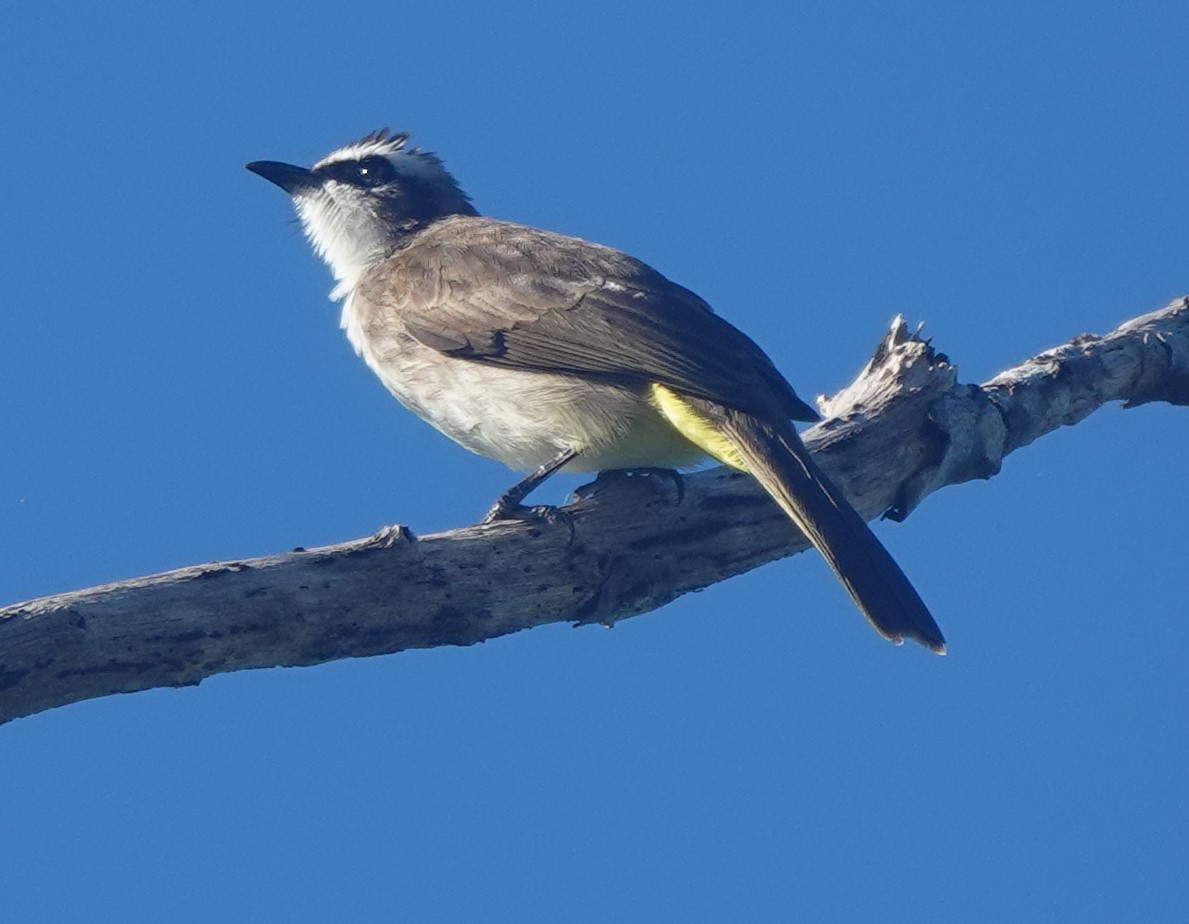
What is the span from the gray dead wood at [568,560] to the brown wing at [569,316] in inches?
20.2

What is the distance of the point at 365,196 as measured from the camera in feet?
31.6

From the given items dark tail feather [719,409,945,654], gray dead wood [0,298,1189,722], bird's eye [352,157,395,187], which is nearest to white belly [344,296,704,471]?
gray dead wood [0,298,1189,722]

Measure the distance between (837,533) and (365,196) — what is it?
4.31 metres

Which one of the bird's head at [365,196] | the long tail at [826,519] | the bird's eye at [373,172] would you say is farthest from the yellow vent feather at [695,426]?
the bird's eye at [373,172]

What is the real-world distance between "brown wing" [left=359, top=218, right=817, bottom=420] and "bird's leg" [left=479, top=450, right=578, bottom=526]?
1.34ft

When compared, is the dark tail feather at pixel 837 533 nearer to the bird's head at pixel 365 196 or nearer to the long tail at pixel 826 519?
the long tail at pixel 826 519

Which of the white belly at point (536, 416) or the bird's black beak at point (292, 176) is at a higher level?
the bird's black beak at point (292, 176)

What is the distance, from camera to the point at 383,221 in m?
9.54

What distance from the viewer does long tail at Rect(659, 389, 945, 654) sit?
21.2 feet

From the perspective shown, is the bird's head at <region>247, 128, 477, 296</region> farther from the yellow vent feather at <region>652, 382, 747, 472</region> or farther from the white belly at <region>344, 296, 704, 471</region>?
the yellow vent feather at <region>652, 382, 747, 472</region>

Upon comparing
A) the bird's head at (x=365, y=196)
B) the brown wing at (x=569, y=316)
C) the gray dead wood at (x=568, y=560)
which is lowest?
the gray dead wood at (x=568, y=560)

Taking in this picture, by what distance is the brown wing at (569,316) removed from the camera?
716 cm

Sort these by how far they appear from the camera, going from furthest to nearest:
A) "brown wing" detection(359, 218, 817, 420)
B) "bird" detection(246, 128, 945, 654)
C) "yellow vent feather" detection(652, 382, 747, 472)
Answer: "brown wing" detection(359, 218, 817, 420), "yellow vent feather" detection(652, 382, 747, 472), "bird" detection(246, 128, 945, 654)

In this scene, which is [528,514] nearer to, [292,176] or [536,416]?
[536,416]
